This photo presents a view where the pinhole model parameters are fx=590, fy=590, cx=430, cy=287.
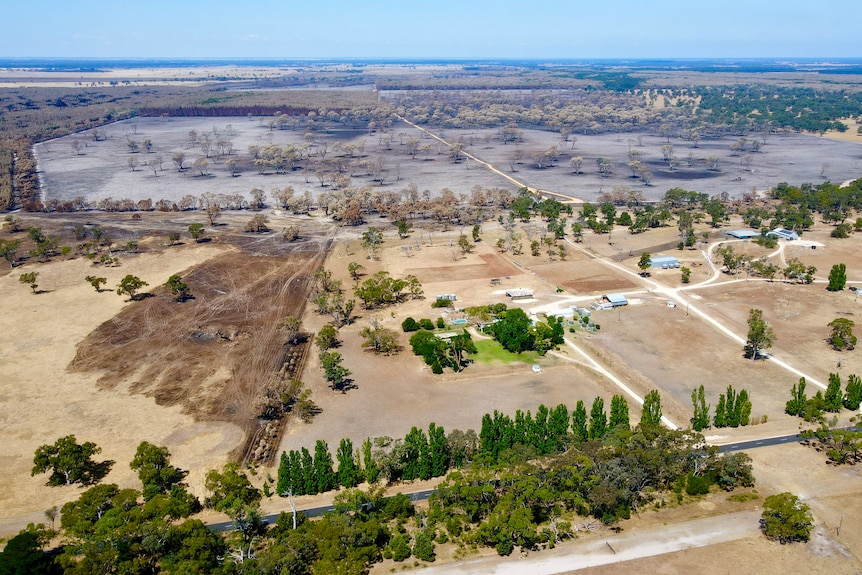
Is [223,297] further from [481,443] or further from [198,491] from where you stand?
[481,443]

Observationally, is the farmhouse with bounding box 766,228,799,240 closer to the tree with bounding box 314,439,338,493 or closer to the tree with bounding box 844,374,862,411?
the tree with bounding box 844,374,862,411

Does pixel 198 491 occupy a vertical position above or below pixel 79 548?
below

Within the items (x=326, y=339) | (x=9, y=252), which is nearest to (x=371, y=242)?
(x=326, y=339)

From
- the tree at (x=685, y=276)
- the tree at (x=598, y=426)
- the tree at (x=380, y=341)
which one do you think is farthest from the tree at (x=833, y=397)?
the tree at (x=380, y=341)

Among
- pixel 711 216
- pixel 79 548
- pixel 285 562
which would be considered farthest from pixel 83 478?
pixel 711 216

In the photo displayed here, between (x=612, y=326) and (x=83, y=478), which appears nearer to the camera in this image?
(x=83, y=478)

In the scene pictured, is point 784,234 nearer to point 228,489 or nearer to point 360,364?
point 360,364

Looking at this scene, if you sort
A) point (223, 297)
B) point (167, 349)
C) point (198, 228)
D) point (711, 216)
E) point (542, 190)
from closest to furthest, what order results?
point (167, 349), point (223, 297), point (198, 228), point (711, 216), point (542, 190)
